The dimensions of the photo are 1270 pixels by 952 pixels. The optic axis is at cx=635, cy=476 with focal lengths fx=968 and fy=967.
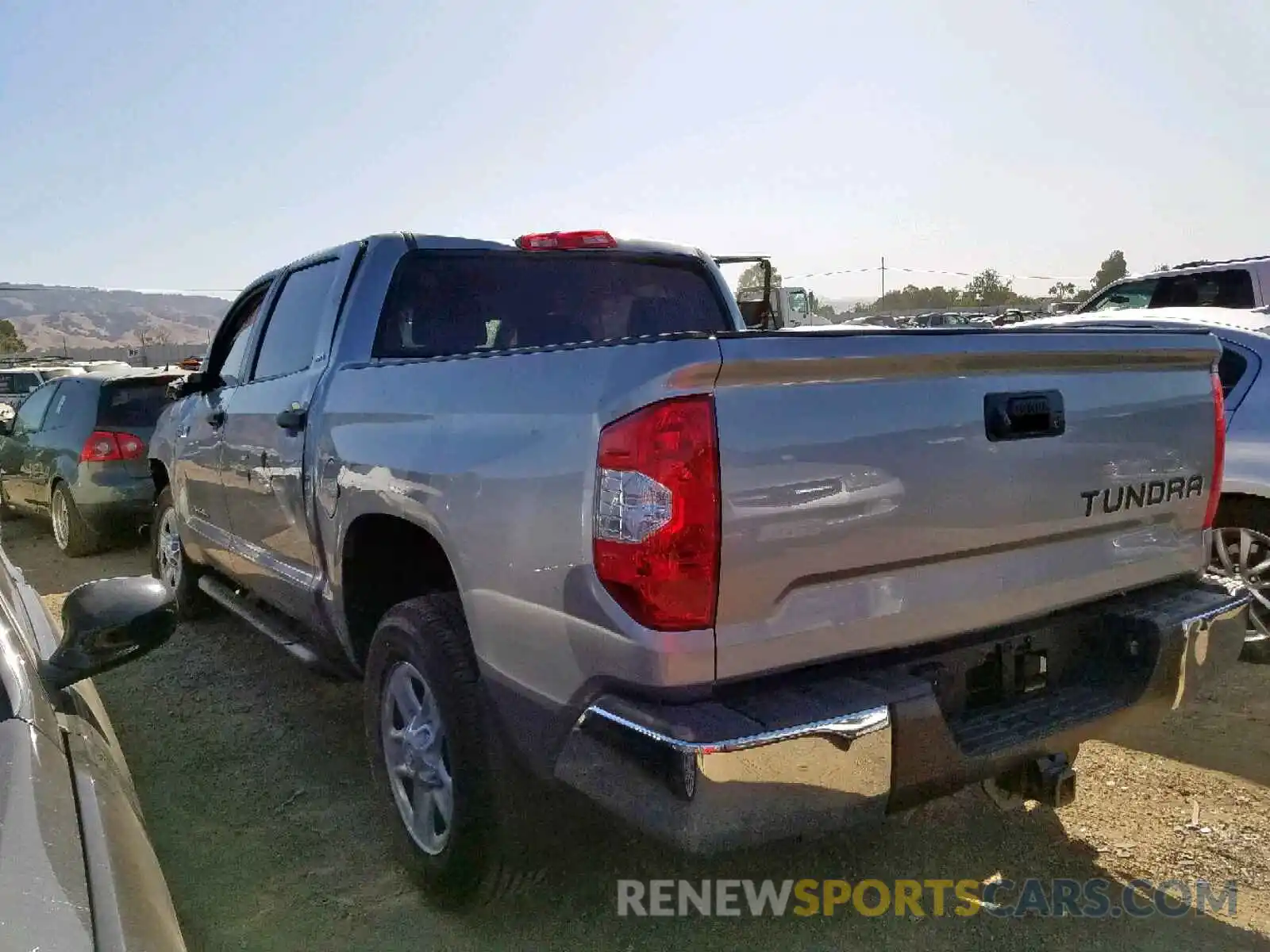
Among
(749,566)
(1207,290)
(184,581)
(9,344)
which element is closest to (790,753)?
(749,566)

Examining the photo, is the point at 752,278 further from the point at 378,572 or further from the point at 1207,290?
the point at 1207,290

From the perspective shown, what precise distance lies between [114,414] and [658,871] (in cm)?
663

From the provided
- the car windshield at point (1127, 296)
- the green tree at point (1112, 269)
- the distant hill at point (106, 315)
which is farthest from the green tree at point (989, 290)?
the distant hill at point (106, 315)

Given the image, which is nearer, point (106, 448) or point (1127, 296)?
point (106, 448)

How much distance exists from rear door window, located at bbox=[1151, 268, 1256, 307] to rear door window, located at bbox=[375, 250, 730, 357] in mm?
7425

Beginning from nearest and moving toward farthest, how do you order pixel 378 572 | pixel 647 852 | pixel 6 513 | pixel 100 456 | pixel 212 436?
pixel 647 852, pixel 378 572, pixel 212 436, pixel 100 456, pixel 6 513

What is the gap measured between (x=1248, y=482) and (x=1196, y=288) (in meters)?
6.06

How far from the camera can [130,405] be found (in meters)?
7.81

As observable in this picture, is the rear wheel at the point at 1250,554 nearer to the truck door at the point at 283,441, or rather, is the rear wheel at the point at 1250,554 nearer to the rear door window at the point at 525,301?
the rear door window at the point at 525,301

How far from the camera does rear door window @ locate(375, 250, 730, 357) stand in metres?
3.48

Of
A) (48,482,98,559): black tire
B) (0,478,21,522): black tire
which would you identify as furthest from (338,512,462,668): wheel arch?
(0,478,21,522): black tire

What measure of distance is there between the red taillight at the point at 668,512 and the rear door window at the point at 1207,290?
911 cm

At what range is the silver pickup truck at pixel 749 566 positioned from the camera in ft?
6.30

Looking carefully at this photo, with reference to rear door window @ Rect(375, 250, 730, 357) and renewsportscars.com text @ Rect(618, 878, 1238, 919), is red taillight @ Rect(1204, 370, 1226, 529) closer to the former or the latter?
renewsportscars.com text @ Rect(618, 878, 1238, 919)
